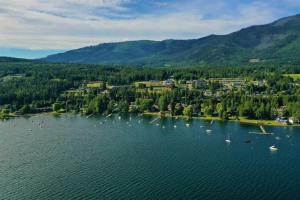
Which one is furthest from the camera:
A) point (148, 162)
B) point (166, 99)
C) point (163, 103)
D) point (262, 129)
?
point (166, 99)

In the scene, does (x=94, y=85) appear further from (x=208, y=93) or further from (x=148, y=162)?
(x=148, y=162)

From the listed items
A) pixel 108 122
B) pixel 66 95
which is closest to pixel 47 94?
pixel 66 95

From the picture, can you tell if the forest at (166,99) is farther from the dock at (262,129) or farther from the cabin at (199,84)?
the dock at (262,129)

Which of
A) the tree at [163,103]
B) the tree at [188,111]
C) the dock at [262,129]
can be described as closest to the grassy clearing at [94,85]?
the tree at [163,103]

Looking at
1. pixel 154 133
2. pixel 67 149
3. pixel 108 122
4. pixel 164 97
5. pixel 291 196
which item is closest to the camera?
pixel 291 196

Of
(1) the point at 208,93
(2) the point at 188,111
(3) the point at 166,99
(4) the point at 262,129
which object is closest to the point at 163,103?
(3) the point at 166,99

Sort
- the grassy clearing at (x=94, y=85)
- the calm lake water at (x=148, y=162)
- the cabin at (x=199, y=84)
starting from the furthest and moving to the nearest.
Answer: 1. the grassy clearing at (x=94, y=85)
2. the cabin at (x=199, y=84)
3. the calm lake water at (x=148, y=162)

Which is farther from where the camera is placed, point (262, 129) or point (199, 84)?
point (199, 84)

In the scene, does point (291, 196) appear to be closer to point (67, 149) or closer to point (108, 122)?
point (67, 149)
